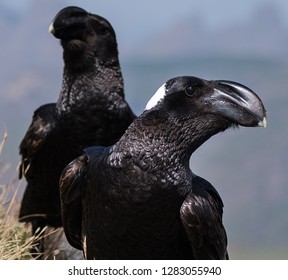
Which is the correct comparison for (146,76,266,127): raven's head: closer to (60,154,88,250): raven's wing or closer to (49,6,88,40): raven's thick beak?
(60,154,88,250): raven's wing

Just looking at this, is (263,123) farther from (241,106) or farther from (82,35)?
(82,35)

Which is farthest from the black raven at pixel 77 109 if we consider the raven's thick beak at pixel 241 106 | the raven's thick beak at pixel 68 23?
the raven's thick beak at pixel 241 106

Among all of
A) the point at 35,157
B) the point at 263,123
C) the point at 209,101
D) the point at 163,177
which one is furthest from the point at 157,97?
the point at 35,157

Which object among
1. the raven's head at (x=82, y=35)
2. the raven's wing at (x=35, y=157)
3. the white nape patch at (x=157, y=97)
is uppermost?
the raven's head at (x=82, y=35)

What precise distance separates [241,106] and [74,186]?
1.40 m

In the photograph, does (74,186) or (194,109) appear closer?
(194,109)

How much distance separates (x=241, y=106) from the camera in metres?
5.93

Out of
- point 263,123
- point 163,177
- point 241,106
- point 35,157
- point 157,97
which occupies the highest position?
point 35,157

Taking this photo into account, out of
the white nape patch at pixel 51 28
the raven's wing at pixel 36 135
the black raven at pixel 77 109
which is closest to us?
the black raven at pixel 77 109

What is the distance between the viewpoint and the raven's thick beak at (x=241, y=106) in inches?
233

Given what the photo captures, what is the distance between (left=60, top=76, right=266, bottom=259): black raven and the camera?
6.00m

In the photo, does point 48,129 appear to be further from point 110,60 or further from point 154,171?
point 154,171

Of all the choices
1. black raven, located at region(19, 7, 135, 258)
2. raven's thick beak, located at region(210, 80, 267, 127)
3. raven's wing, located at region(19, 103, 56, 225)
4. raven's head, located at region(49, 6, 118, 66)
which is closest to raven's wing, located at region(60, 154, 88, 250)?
raven's thick beak, located at region(210, 80, 267, 127)

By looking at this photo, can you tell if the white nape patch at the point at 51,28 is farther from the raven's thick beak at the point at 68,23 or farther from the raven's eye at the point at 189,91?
the raven's eye at the point at 189,91
